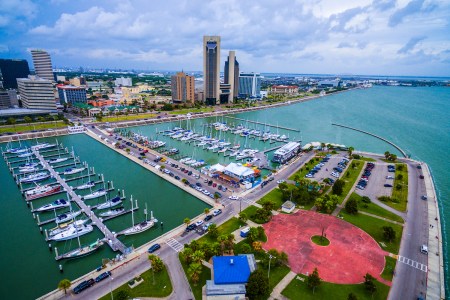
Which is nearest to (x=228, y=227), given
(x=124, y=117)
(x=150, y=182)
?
(x=150, y=182)

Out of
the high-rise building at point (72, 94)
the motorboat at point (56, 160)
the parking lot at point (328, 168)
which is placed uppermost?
the high-rise building at point (72, 94)

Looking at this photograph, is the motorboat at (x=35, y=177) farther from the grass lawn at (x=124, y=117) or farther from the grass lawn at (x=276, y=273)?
the grass lawn at (x=124, y=117)

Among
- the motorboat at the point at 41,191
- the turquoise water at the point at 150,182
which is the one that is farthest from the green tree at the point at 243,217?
the motorboat at the point at 41,191

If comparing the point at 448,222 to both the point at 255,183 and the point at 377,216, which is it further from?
the point at 255,183

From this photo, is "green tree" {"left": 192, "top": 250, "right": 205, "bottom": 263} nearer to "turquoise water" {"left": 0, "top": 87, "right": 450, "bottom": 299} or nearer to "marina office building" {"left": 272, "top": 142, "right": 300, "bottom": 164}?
"turquoise water" {"left": 0, "top": 87, "right": 450, "bottom": 299}

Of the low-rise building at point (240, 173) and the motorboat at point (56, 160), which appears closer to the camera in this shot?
the low-rise building at point (240, 173)

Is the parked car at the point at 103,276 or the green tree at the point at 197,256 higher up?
the green tree at the point at 197,256
